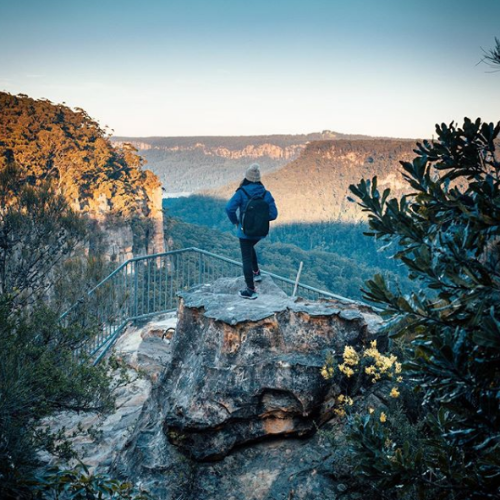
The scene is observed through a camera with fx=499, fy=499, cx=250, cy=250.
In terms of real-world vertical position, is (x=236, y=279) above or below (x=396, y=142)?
below

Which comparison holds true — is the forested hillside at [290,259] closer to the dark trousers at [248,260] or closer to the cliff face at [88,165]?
the cliff face at [88,165]

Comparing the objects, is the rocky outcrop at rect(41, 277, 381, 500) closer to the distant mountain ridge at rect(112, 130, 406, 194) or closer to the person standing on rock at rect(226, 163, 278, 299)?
the person standing on rock at rect(226, 163, 278, 299)

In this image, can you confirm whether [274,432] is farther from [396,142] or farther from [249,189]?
[396,142]

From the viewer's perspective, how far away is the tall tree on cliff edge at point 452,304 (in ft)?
6.69

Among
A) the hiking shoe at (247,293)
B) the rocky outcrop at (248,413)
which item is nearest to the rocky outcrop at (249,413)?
the rocky outcrop at (248,413)

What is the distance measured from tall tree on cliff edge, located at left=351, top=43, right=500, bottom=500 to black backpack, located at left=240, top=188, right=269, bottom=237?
3792 millimetres

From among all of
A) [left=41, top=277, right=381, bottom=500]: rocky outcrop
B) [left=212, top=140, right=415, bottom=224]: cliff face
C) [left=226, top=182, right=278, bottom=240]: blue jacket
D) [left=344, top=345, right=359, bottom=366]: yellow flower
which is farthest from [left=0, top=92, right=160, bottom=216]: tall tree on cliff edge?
[left=212, top=140, right=415, bottom=224]: cliff face

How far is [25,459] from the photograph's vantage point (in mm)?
3574

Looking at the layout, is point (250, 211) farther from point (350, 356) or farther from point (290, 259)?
point (290, 259)

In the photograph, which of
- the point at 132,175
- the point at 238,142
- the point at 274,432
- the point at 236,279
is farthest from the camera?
the point at 238,142

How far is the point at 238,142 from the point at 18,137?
5996 cm

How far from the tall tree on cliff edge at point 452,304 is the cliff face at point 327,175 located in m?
75.9

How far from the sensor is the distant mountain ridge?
3189 inches

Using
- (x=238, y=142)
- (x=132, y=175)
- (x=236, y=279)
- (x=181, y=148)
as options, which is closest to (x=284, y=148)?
(x=238, y=142)
